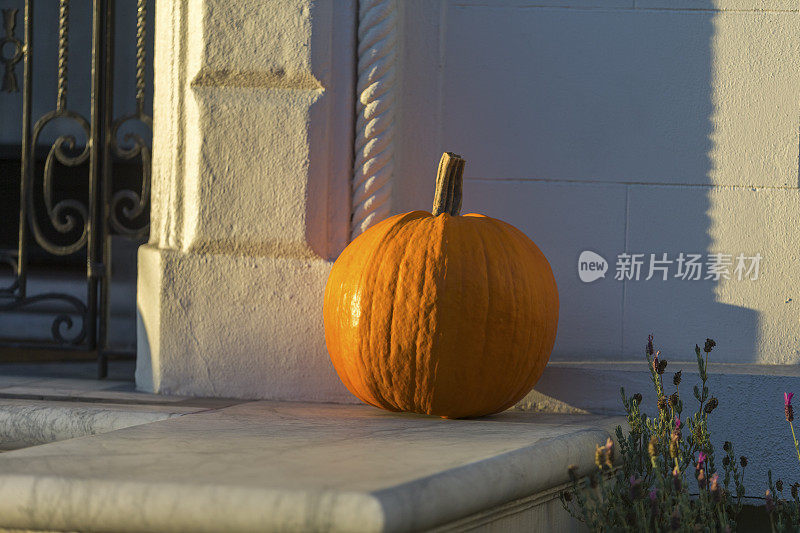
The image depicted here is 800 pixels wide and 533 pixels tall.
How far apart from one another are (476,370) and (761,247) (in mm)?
1086

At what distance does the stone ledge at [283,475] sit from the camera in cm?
126

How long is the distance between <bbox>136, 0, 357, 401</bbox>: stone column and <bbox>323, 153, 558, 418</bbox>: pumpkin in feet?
1.06

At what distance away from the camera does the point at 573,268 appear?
8.68ft

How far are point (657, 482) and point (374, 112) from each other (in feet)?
4.42

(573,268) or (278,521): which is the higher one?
(573,268)

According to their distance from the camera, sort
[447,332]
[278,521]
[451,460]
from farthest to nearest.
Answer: [447,332] → [451,460] → [278,521]

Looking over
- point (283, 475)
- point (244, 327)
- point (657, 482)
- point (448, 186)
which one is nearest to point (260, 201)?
point (244, 327)

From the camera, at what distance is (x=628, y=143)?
2.64m

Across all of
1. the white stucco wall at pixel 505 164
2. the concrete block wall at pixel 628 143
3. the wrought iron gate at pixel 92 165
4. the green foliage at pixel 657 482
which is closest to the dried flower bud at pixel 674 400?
the green foliage at pixel 657 482

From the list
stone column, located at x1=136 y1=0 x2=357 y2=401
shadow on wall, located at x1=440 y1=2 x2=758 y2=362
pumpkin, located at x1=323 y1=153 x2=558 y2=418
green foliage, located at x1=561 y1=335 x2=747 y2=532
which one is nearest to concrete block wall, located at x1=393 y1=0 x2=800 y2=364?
shadow on wall, located at x1=440 y1=2 x2=758 y2=362

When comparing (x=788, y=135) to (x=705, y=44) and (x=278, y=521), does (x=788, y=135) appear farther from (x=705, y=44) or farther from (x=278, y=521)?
(x=278, y=521)

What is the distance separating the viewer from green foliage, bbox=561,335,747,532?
5.35ft

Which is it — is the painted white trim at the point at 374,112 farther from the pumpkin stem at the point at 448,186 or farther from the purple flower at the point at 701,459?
the purple flower at the point at 701,459

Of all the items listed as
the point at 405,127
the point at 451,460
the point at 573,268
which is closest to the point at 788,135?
the point at 573,268
